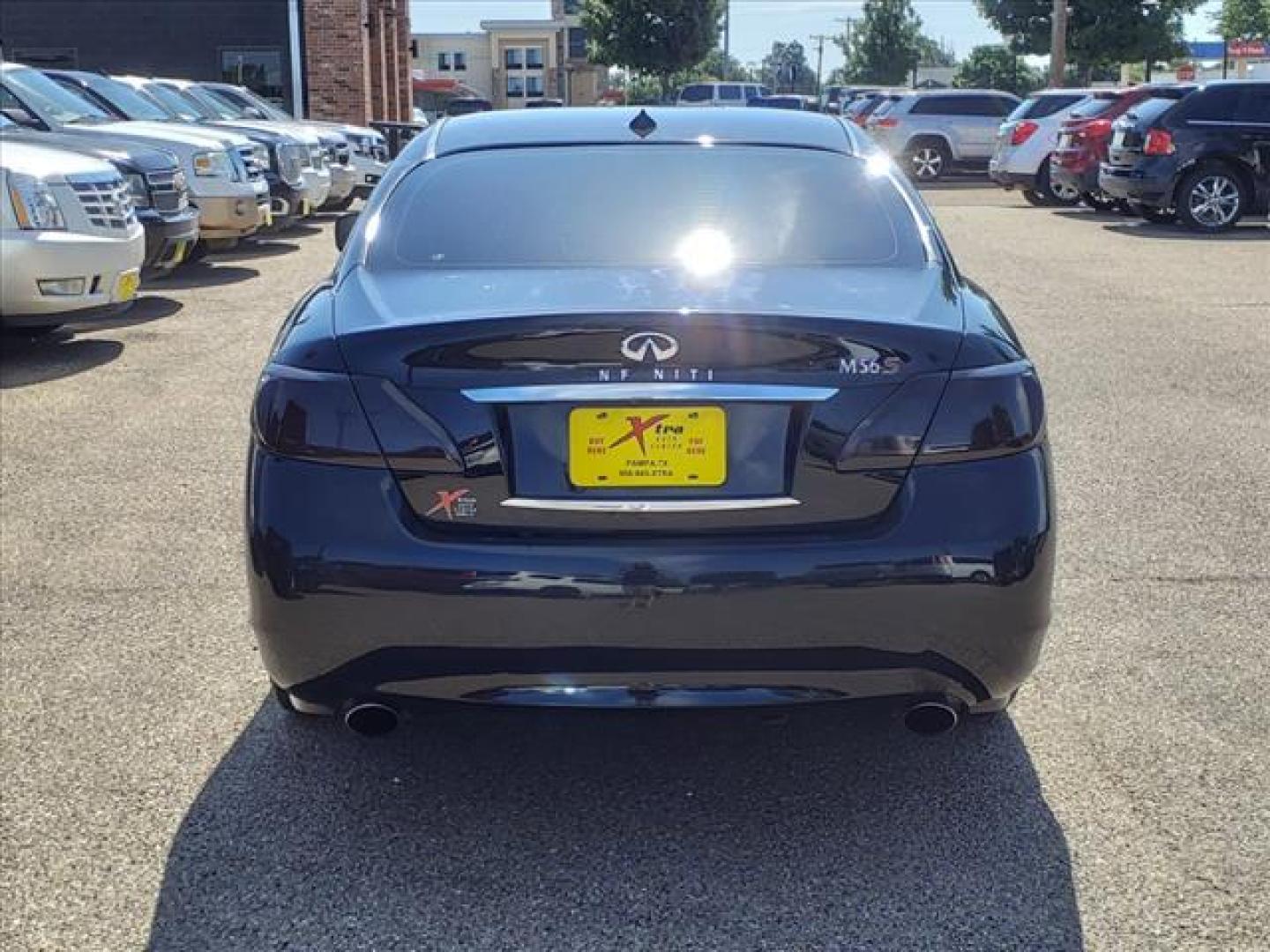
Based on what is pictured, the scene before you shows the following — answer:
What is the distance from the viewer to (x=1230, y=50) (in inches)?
2566

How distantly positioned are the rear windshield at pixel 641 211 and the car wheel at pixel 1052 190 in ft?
59.2

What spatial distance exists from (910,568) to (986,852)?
0.72 meters

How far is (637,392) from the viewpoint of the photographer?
2.99 meters

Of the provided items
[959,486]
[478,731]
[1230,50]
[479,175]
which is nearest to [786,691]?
[959,486]

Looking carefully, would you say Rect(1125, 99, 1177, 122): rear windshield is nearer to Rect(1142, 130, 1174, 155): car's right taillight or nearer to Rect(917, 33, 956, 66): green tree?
Rect(1142, 130, 1174, 155): car's right taillight

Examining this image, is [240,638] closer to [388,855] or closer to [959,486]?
[388,855]

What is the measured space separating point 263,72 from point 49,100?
68.2ft

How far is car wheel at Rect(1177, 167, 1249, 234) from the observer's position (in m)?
17.5

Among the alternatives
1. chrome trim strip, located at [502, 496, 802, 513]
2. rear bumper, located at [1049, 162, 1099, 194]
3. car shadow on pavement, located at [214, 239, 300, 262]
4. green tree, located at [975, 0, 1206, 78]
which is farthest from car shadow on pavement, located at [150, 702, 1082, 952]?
green tree, located at [975, 0, 1206, 78]

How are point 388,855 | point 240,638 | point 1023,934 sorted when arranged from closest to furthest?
point 1023,934 < point 388,855 < point 240,638

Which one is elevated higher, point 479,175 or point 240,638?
point 479,175

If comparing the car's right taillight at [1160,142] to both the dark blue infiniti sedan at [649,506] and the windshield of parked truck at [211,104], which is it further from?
the dark blue infiniti sedan at [649,506]

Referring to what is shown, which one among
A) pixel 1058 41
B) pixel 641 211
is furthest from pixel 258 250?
pixel 1058 41

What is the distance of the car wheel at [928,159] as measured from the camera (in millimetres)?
29828
